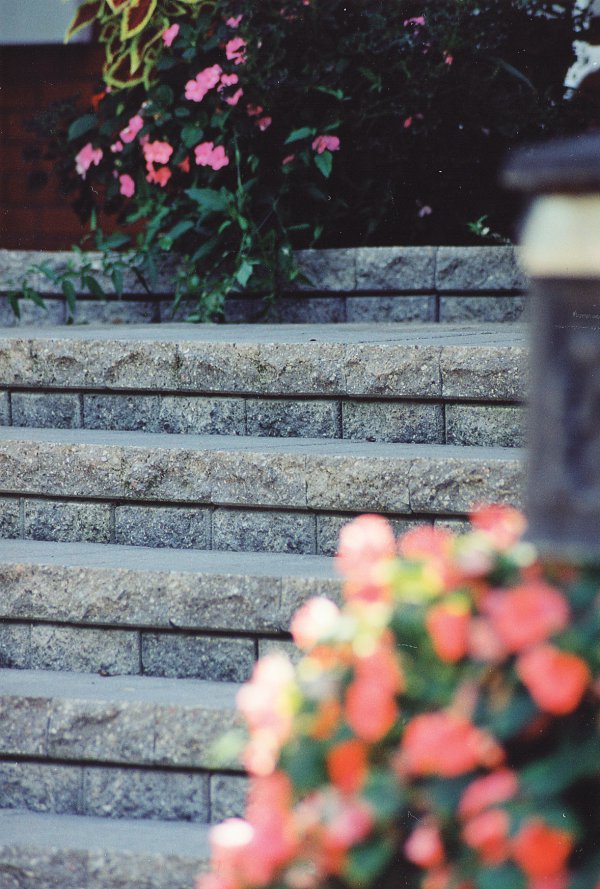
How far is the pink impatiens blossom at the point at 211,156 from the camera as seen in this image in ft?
14.0

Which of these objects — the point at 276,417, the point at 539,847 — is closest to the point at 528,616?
the point at 539,847

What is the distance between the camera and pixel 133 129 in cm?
446

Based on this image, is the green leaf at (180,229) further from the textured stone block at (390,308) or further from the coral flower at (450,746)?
the coral flower at (450,746)

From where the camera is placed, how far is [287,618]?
252cm

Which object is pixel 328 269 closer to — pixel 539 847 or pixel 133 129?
pixel 133 129

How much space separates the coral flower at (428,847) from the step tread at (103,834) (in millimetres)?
950

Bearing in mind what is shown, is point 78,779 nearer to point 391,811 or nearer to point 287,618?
point 287,618

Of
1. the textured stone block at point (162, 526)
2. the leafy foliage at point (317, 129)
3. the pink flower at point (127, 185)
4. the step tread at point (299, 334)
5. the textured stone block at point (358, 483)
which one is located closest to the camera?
the textured stone block at point (358, 483)

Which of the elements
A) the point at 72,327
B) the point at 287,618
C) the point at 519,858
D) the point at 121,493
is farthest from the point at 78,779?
the point at 72,327

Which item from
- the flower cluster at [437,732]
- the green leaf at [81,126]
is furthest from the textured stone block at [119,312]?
the flower cluster at [437,732]

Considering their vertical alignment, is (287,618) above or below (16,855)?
above

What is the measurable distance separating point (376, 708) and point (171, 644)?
1341 millimetres

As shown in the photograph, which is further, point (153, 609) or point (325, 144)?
point (325, 144)

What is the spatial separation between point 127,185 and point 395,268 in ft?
3.45
